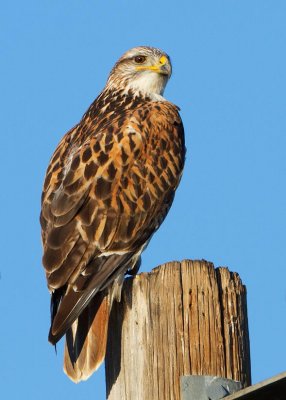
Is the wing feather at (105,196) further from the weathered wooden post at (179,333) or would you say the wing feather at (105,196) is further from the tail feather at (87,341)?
the weathered wooden post at (179,333)

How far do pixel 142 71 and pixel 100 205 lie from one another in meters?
2.59

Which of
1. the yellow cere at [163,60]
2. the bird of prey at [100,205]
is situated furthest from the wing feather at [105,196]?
the yellow cere at [163,60]

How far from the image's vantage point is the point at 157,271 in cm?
432

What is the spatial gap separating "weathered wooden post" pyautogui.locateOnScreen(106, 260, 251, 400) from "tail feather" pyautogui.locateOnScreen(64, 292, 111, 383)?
498 millimetres

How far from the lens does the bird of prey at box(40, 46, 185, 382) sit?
17.0 feet

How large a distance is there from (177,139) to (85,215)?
4.95 feet

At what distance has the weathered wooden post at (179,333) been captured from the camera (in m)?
4.08

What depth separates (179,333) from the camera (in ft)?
13.5

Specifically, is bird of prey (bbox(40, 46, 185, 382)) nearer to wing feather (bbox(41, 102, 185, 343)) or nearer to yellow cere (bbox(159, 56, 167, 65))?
wing feather (bbox(41, 102, 185, 343))

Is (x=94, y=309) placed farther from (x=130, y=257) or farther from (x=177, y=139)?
(x=177, y=139)

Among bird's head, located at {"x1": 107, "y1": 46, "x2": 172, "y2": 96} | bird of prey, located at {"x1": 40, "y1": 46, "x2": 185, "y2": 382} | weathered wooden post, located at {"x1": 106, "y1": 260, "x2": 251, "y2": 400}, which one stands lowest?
weathered wooden post, located at {"x1": 106, "y1": 260, "x2": 251, "y2": 400}

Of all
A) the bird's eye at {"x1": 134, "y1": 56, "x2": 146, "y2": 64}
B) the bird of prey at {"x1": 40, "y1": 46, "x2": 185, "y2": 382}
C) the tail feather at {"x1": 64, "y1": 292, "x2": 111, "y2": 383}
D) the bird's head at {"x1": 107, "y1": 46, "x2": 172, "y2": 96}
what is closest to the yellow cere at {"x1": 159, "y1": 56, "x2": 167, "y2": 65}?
the bird's head at {"x1": 107, "y1": 46, "x2": 172, "y2": 96}

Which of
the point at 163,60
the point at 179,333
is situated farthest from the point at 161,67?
the point at 179,333

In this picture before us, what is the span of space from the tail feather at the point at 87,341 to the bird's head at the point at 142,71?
131 inches
